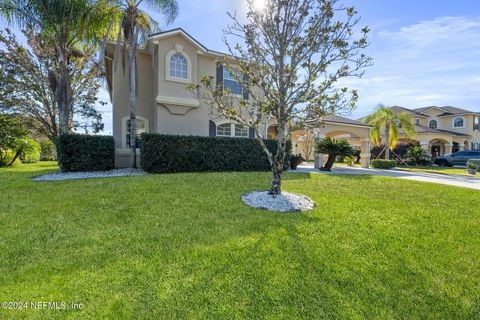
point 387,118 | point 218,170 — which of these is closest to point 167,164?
point 218,170

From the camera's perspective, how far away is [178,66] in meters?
13.4

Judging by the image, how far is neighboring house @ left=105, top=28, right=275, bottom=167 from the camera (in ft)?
42.5

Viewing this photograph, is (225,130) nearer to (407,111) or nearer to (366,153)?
(366,153)

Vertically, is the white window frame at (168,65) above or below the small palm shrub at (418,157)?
above

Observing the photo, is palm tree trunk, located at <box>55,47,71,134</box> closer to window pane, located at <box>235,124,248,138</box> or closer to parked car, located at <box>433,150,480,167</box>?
window pane, located at <box>235,124,248,138</box>

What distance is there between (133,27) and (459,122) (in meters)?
43.9

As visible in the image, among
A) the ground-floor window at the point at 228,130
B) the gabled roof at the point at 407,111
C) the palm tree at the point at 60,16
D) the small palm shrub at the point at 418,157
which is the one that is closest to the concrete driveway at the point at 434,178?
the ground-floor window at the point at 228,130

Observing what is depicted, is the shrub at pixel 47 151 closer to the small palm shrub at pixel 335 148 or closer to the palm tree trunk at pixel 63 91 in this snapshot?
the palm tree trunk at pixel 63 91

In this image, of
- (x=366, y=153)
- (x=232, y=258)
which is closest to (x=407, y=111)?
(x=366, y=153)

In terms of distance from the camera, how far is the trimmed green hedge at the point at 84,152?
10469 millimetres

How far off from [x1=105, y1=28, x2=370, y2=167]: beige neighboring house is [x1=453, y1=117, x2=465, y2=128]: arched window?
3774cm

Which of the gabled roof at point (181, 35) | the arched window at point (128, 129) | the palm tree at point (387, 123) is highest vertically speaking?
the gabled roof at point (181, 35)

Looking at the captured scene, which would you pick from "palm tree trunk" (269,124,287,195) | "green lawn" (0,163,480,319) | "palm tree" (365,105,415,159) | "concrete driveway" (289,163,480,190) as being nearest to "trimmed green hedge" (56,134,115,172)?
"green lawn" (0,163,480,319)

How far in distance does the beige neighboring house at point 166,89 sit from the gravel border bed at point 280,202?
6.11m
